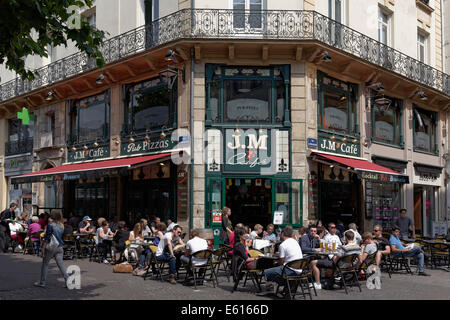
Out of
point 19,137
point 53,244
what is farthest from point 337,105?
point 19,137

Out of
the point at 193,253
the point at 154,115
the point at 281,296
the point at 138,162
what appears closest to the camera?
the point at 281,296

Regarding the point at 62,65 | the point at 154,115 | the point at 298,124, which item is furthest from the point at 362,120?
the point at 62,65

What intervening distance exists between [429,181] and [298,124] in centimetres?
878

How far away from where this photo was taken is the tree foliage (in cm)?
675

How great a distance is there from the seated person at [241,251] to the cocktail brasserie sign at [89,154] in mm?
9175

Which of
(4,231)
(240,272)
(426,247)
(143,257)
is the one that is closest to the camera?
(240,272)

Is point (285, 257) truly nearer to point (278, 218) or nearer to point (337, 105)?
point (278, 218)

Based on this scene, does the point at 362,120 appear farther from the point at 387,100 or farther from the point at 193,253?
the point at 193,253

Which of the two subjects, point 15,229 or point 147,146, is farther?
point 15,229

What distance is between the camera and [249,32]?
14.3m

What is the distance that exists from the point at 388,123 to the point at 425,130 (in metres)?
3.21

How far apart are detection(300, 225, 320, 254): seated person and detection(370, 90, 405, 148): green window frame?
782 centimetres

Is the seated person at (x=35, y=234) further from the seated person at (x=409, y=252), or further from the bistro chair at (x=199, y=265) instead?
the seated person at (x=409, y=252)

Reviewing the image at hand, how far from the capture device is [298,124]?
47.1 feet
